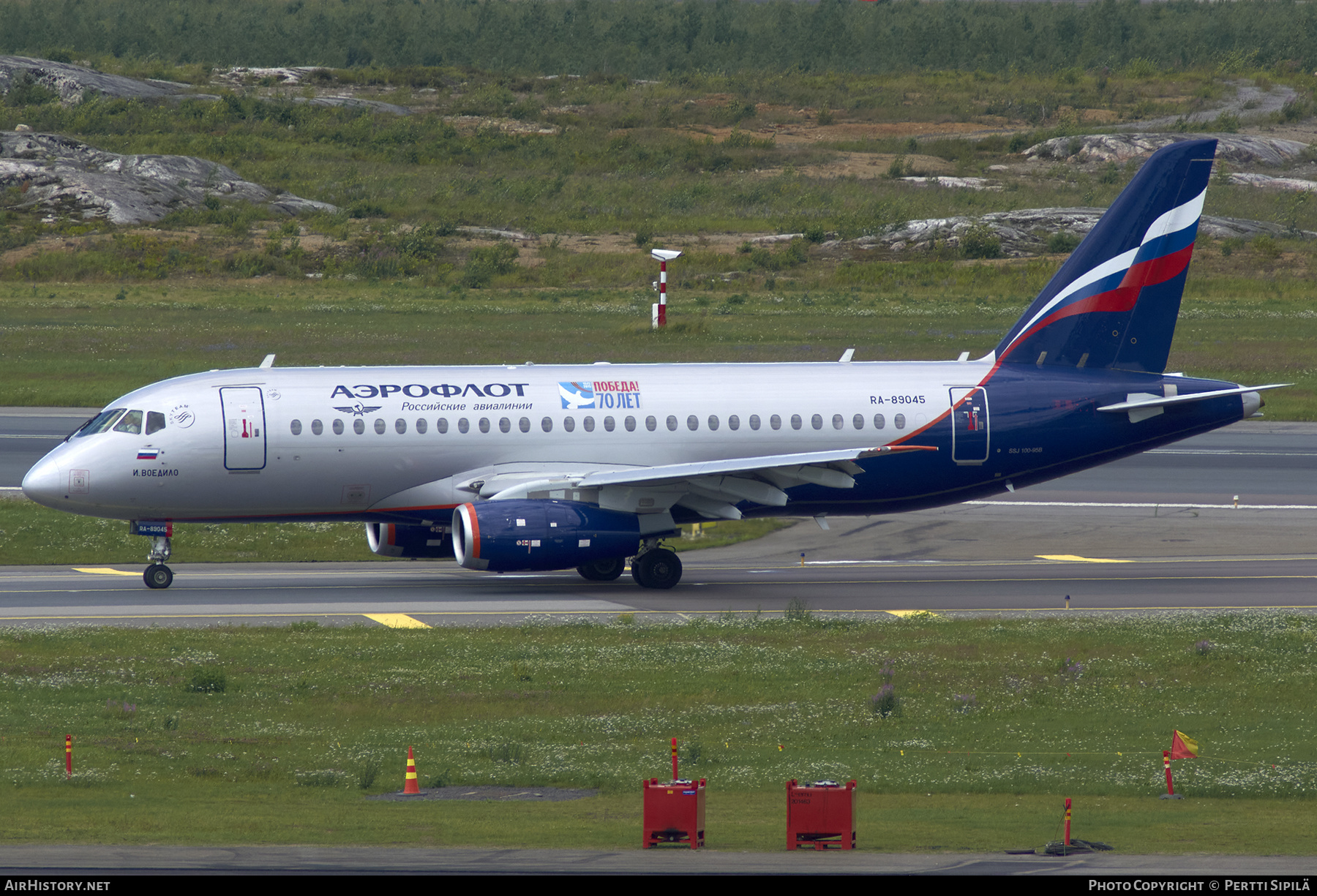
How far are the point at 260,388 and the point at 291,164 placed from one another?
284 ft

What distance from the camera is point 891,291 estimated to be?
90.2m

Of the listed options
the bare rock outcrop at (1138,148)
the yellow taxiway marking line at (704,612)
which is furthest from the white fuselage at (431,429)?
the bare rock outcrop at (1138,148)

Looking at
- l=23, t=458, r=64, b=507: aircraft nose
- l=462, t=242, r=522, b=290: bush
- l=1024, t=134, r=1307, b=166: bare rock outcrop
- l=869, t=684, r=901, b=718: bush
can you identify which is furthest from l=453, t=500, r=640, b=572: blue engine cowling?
l=1024, t=134, r=1307, b=166: bare rock outcrop

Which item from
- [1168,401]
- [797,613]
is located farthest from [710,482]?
[1168,401]

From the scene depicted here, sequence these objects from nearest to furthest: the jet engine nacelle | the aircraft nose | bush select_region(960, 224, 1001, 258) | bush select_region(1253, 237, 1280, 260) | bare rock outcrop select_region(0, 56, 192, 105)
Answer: the aircraft nose < the jet engine nacelle < bush select_region(1253, 237, 1280, 260) < bush select_region(960, 224, 1001, 258) < bare rock outcrop select_region(0, 56, 192, 105)

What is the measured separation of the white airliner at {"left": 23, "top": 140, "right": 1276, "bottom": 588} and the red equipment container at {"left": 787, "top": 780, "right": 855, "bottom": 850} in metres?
16.8

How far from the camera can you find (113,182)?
103188mm

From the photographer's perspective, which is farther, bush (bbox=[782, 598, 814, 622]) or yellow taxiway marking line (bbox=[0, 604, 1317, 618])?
yellow taxiway marking line (bbox=[0, 604, 1317, 618])

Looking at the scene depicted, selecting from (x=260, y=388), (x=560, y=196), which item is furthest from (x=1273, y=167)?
(x=260, y=388)

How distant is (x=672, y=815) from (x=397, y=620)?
1602cm

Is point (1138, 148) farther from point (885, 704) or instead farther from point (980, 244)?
point (885, 704)

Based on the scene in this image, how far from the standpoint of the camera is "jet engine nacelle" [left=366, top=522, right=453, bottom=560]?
33.8 metres

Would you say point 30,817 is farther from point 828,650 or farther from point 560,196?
point 560,196

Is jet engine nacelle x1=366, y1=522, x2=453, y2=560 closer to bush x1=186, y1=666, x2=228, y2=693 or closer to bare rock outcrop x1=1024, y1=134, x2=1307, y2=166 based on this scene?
bush x1=186, y1=666, x2=228, y2=693
